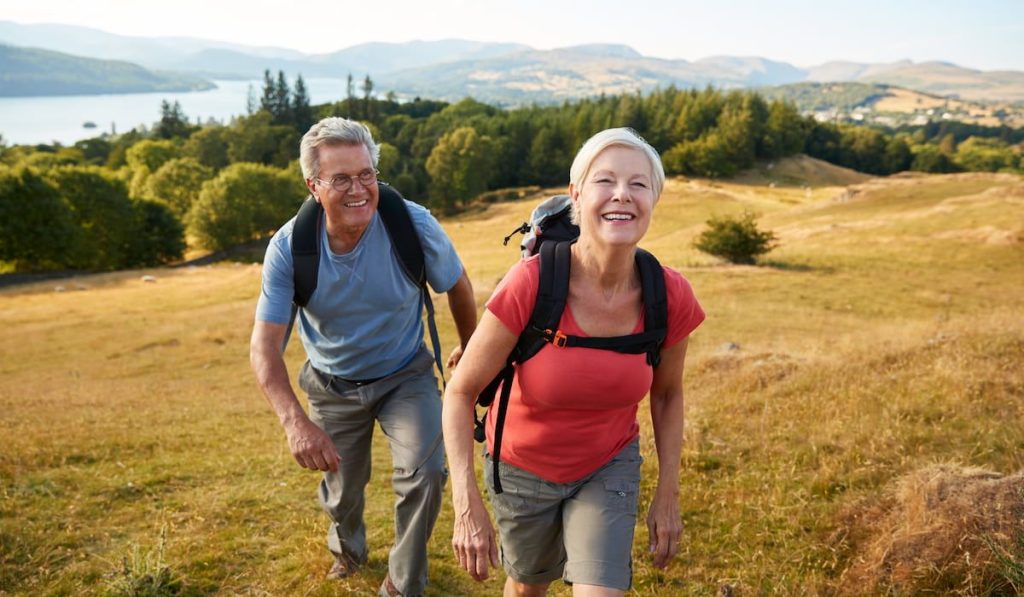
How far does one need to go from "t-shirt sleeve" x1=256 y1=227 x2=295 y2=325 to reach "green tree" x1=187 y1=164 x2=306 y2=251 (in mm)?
67542

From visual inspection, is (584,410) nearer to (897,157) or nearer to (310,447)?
(310,447)

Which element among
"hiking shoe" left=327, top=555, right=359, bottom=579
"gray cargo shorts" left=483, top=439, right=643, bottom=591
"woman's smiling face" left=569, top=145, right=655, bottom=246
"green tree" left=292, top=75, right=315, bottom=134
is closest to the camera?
"woman's smiling face" left=569, top=145, right=655, bottom=246

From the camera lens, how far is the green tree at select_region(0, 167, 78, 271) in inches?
1989

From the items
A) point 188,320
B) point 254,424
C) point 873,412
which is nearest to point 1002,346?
point 873,412

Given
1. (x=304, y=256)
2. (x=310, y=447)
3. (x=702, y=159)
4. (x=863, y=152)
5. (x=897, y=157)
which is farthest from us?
(x=897, y=157)

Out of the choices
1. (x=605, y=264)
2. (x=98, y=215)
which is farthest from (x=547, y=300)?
(x=98, y=215)

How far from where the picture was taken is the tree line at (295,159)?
186 ft

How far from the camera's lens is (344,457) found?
488 centimetres

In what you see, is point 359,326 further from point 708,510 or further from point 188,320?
point 188,320

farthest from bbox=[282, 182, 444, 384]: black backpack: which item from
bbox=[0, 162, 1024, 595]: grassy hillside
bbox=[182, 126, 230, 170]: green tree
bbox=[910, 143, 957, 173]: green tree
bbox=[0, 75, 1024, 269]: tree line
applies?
bbox=[910, 143, 957, 173]: green tree

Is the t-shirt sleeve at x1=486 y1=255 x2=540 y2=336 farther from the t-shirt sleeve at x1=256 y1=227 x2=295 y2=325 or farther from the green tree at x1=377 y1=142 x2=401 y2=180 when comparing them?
the green tree at x1=377 y1=142 x2=401 y2=180

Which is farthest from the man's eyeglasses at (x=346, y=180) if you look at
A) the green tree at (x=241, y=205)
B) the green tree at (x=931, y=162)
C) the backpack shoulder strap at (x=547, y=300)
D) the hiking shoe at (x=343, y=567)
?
the green tree at (x=931, y=162)

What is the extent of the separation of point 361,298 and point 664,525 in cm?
234

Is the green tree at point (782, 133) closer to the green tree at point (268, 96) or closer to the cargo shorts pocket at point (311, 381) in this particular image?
the green tree at point (268, 96)
